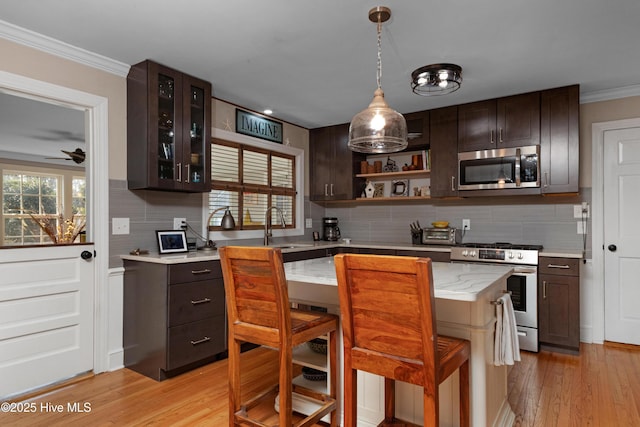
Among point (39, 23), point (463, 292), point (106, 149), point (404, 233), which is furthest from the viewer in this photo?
point (404, 233)

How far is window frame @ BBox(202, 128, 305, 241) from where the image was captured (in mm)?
3760

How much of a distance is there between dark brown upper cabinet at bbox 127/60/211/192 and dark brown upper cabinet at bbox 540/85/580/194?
3.06 metres

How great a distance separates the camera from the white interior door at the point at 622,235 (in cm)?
354

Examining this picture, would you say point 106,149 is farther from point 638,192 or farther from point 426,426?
point 638,192

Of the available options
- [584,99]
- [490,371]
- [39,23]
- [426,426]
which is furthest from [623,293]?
[39,23]

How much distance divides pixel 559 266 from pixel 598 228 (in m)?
0.72

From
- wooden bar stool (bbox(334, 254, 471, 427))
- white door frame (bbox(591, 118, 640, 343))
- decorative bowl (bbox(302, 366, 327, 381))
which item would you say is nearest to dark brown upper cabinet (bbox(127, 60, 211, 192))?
decorative bowl (bbox(302, 366, 327, 381))

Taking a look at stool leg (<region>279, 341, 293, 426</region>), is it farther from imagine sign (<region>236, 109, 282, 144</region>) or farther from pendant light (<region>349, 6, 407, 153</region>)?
imagine sign (<region>236, 109, 282, 144</region>)

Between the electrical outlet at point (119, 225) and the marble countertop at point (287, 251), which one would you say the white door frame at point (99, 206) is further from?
the marble countertop at point (287, 251)

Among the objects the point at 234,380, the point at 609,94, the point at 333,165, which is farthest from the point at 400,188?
the point at 234,380

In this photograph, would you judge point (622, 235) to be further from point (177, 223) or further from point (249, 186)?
point (177, 223)

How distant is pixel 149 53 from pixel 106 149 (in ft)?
2.58

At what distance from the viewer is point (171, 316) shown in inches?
106

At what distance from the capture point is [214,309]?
9.87 feet
